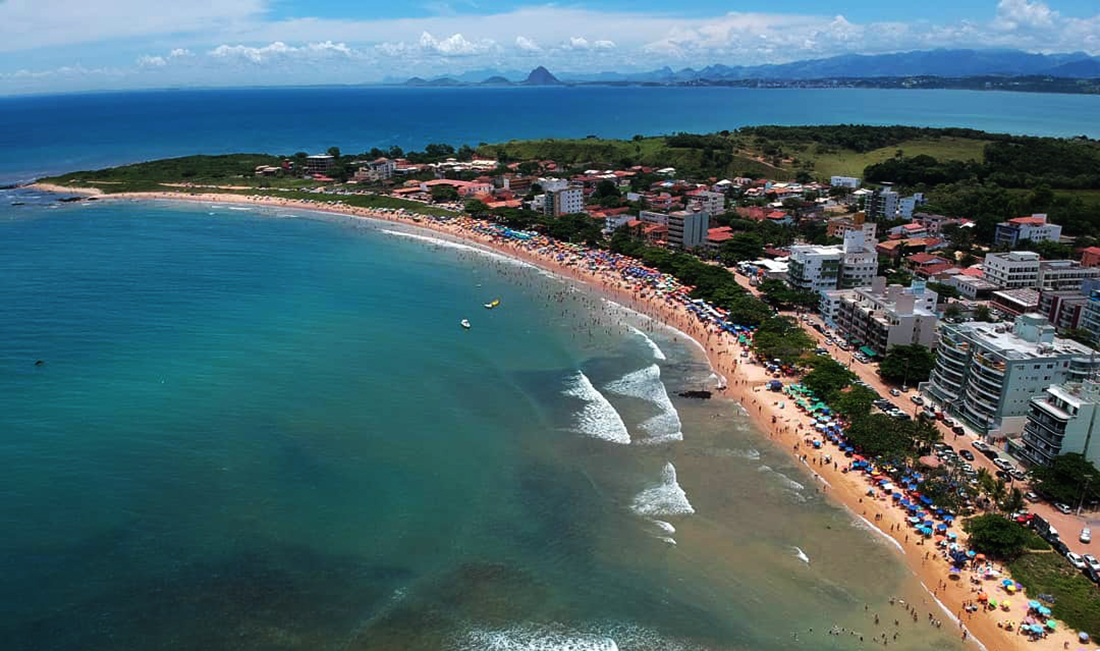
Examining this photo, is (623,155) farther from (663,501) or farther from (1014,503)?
(1014,503)

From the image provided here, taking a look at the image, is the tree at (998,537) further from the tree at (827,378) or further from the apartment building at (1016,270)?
the apartment building at (1016,270)

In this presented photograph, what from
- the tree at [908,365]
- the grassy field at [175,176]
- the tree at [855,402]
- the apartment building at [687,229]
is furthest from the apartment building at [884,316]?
the grassy field at [175,176]

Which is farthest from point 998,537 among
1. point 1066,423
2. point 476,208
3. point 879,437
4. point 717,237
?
point 476,208

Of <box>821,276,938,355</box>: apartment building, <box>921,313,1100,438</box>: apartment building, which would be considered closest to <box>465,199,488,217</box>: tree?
<box>821,276,938,355</box>: apartment building

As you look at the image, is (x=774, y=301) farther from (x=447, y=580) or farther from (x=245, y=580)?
(x=245, y=580)

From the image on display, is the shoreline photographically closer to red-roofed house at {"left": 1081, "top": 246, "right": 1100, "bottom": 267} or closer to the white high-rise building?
the white high-rise building

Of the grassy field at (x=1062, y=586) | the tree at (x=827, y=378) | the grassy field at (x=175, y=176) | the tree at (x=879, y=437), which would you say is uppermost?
the grassy field at (x=175, y=176)
